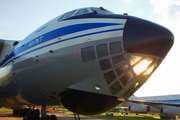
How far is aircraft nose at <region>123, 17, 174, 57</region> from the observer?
5.40m

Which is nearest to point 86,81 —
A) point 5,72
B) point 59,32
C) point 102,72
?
point 102,72

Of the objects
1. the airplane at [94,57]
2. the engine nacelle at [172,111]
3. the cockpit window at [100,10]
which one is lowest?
the engine nacelle at [172,111]

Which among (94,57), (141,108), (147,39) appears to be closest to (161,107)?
(141,108)

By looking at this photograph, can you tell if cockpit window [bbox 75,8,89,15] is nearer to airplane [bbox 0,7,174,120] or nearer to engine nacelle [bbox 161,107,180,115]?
airplane [bbox 0,7,174,120]

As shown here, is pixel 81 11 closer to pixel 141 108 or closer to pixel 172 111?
pixel 172 111

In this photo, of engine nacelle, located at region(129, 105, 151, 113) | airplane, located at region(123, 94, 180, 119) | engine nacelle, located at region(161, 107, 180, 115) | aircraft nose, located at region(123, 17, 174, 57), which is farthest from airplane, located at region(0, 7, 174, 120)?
engine nacelle, located at region(129, 105, 151, 113)

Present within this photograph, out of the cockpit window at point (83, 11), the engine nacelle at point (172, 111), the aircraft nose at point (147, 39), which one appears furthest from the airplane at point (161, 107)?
the aircraft nose at point (147, 39)

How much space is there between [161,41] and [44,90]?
4.07 meters

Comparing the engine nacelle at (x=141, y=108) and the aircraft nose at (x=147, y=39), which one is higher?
the aircraft nose at (x=147, y=39)

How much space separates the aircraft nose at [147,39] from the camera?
540 cm

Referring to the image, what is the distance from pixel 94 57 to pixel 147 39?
1.35 m

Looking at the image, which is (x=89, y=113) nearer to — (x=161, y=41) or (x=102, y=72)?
(x=102, y=72)

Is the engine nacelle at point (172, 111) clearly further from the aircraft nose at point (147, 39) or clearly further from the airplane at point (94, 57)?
the aircraft nose at point (147, 39)

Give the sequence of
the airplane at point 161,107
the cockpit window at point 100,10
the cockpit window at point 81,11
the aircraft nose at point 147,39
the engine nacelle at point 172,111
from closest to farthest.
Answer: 1. the aircraft nose at point 147,39
2. the cockpit window at point 100,10
3. the cockpit window at point 81,11
4. the engine nacelle at point 172,111
5. the airplane at point 161,107
